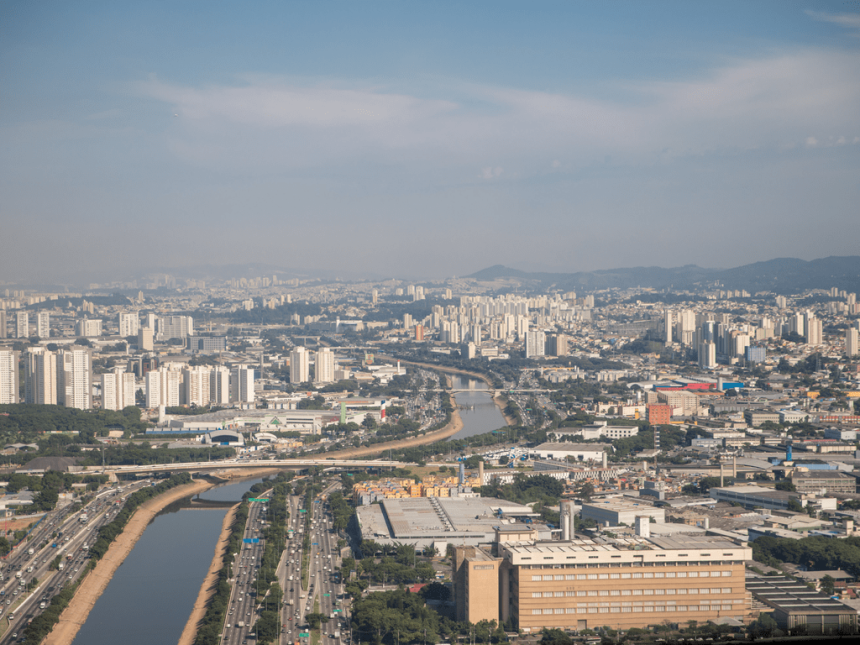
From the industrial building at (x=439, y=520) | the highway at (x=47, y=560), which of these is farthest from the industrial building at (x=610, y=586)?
the highway at (x=47, y=560)

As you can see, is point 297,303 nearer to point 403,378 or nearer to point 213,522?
point 403,378

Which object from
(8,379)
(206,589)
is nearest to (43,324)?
(8,379)

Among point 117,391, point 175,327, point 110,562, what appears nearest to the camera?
point 110,562

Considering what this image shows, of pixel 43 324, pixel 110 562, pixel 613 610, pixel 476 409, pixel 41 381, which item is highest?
pixel 43 324

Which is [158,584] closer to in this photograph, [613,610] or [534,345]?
[613,610]

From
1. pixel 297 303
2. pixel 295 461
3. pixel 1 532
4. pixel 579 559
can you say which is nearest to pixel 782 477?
pixel 295 461
